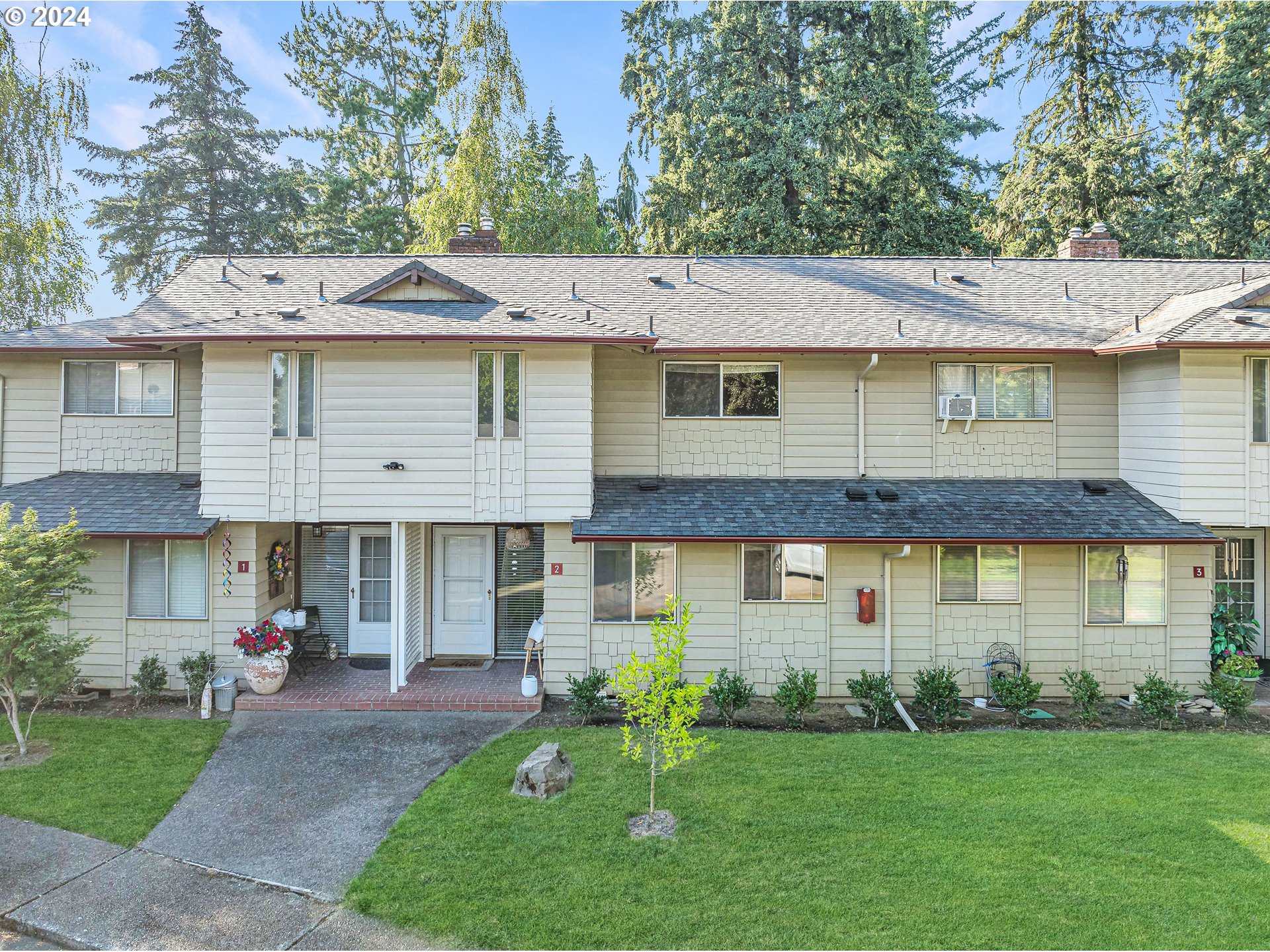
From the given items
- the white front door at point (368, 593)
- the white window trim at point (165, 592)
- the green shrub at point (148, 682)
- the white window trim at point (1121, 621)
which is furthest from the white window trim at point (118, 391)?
the white window trim at point (1121, 621)

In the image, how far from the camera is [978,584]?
32.3 feet

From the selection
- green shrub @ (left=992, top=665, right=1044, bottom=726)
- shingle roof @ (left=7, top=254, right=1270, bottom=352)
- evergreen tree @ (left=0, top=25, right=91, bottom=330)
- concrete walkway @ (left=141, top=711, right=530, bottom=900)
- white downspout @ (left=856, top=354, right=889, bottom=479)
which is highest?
evergreen tree @ (left=0, top=25, right=91, bottom=330)

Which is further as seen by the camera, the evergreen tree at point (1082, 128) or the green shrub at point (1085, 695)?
the evergreen tree at point (1082, 128)

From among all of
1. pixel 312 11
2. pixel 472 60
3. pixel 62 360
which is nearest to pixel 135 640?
pixel 62 360

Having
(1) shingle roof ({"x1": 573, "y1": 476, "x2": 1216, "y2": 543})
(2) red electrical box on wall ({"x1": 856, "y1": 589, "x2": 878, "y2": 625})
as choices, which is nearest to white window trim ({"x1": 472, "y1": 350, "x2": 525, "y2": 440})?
(1) shingle roof ({"x1": 573, "y1": 476, "x2": 1216, "y2": 543})

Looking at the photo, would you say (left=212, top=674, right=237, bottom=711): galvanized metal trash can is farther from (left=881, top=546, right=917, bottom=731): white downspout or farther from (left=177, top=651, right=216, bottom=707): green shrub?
(left=881, top=546, right=917, bottom=731): white downspout

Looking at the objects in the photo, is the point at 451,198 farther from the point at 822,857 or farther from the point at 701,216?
the point at 822,857

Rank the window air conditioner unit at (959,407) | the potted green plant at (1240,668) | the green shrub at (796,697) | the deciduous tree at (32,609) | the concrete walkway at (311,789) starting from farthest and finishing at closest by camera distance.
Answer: the window air conditioner unit at (959,407), the potted green plant at (1240,668), the green shrub at (796,697), the deciduous tree at (32,609), the concrete walkway at (311,789)

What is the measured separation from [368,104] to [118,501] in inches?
911

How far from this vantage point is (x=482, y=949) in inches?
184

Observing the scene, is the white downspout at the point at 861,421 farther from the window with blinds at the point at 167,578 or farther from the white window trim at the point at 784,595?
the window with blinds at the point at 167,578

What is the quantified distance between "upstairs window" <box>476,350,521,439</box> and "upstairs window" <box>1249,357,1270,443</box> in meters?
10.0

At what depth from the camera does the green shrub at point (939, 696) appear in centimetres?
882

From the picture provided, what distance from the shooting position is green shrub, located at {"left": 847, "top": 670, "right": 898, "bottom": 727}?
8.80 metres
